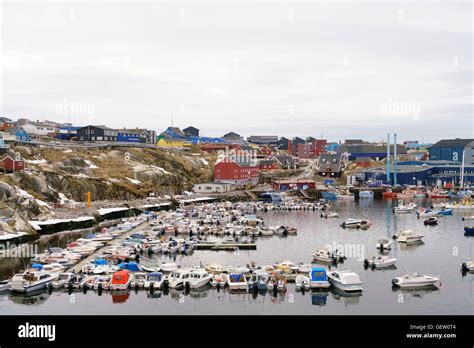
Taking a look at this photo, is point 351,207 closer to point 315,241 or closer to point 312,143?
point 315,241

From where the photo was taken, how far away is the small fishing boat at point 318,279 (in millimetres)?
31016

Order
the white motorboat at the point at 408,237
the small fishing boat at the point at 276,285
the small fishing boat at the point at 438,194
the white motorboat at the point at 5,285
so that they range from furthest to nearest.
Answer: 1. the small fishing boat at the point at 438,194
2. the white motorboat at the point at 408,237
3. the white motorboat at the point at 5,285
4. the small fishing boat at the point at 276,285

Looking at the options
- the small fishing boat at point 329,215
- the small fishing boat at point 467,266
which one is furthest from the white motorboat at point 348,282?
the small fishing boat at point 329,215

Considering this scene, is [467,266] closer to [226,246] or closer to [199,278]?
[199,278]

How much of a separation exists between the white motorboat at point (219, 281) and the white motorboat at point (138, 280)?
4253mm

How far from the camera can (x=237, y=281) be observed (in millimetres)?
31391

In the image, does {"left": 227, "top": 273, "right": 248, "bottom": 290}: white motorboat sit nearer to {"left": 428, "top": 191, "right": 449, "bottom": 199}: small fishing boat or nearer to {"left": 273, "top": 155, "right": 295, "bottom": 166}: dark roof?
{"left": 428, "top": 191, "right": 449, "bottom": 199}: small fishing boat

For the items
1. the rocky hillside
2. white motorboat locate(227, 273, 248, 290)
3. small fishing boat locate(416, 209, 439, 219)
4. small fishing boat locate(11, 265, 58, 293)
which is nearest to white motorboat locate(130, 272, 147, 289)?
small fishing boat locate(11, 265, 58, 293)

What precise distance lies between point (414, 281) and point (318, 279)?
232 inches

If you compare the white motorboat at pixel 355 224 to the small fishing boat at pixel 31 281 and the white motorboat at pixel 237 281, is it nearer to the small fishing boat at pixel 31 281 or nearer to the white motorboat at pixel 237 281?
the white motorboat at pixel 237 281

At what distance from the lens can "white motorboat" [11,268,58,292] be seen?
30391mm

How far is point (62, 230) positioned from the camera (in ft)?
164

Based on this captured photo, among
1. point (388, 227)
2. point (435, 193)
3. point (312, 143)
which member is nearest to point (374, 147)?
point (312, 143)
